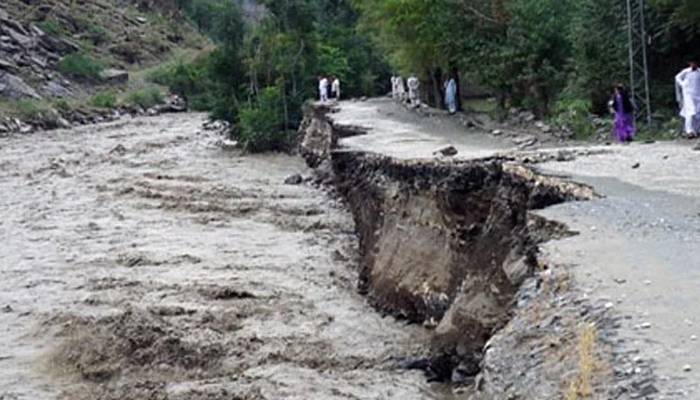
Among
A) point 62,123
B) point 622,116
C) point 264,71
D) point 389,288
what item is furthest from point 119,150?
point 389,288

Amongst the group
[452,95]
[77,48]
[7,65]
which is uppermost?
[77,48]

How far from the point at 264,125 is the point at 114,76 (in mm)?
39785

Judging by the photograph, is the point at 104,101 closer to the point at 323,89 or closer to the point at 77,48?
the point at 77,48

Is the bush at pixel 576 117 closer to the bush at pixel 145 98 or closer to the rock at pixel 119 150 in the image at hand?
the rock at pixel 119 150

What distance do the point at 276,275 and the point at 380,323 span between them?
11.8 ft

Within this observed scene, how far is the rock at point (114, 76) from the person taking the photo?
74.7 metres

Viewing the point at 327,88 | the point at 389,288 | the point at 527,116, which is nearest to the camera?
the point at 389,288

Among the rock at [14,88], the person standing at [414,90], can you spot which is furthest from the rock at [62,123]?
the person standing at [414,90]

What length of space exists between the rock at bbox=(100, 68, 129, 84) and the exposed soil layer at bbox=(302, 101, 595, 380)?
5973cm

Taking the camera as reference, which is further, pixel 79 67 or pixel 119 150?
pixel 79 67

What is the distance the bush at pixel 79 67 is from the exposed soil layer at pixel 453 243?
188 feet

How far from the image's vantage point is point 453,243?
42.8ft

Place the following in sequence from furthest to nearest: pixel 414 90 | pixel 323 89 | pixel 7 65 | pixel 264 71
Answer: pixel 7 65
pixel 323 89
pixel 264 71
pixel 414 90

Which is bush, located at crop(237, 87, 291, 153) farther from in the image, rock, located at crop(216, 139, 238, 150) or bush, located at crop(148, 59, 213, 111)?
bush, located at crop(148, 59, 213, 111)
